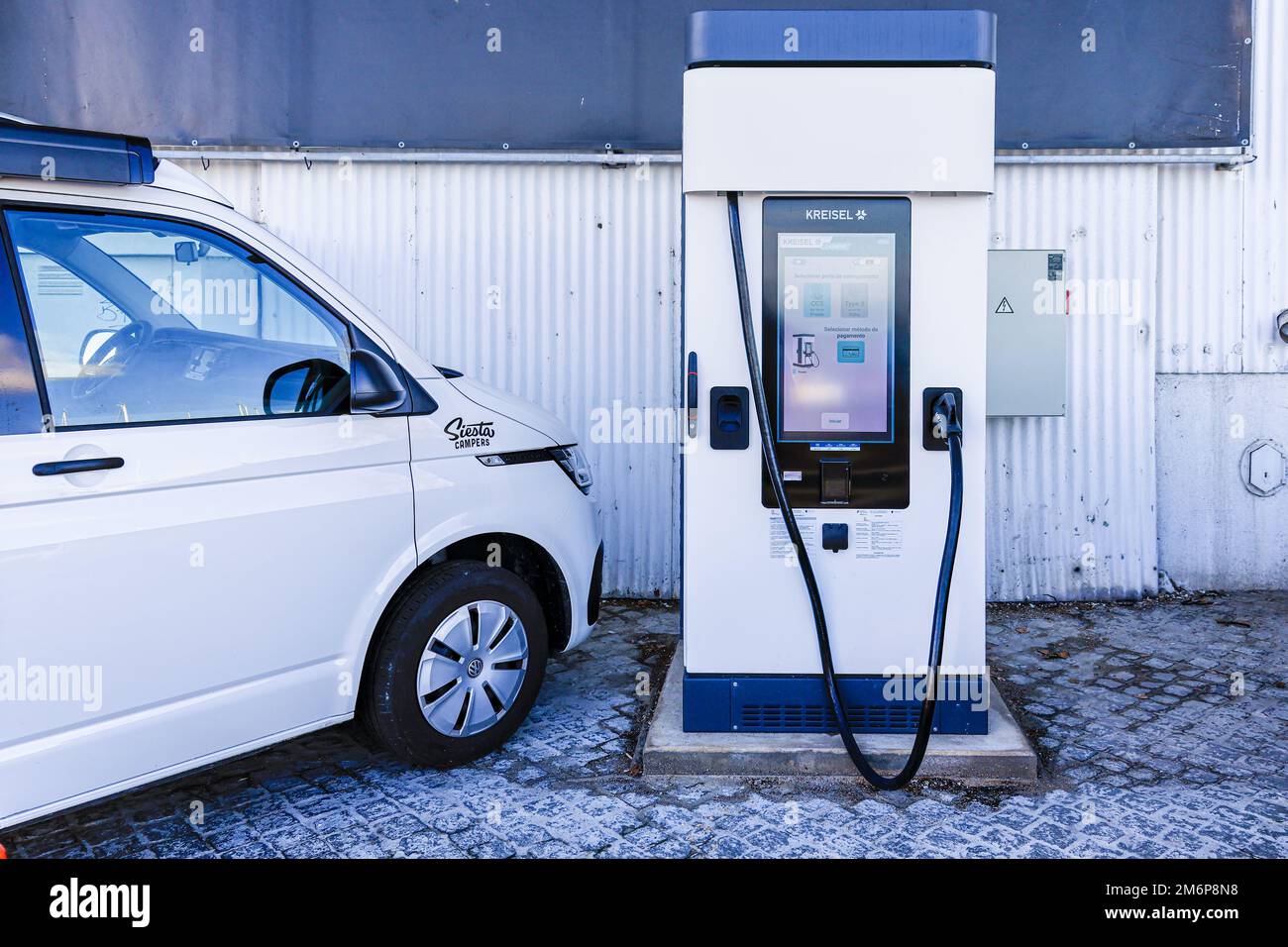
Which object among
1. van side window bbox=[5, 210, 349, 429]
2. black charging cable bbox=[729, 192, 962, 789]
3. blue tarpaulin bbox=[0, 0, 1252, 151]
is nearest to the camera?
van side window bbox=[5, 210, 349, 429]

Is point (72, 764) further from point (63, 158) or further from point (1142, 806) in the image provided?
point (1142, 806)

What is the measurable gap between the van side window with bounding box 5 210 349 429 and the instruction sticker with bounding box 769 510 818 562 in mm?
1757

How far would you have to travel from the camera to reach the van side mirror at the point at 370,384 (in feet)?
12.1

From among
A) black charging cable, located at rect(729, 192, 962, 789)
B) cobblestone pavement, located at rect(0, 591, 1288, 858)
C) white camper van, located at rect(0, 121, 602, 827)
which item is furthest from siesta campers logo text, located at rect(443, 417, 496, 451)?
cobblestone pavement, located at rect(0, 591, 1288, 858)

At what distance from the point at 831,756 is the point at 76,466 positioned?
2.87m

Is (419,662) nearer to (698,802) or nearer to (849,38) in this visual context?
(698,802)

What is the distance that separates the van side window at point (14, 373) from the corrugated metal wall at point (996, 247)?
390 centimetres

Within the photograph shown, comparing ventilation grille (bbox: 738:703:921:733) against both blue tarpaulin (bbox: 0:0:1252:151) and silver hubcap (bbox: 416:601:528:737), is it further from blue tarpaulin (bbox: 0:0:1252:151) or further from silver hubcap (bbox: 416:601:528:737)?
blue tarpaulin (bbox: 0:0:1252:151)

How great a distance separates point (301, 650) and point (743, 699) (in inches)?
69.7

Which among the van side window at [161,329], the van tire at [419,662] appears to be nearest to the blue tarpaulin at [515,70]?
the van side window at [161,329]

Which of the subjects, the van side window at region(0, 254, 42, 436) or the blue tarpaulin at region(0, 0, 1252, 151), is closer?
the van side window at region(0, 254, 42, 436)

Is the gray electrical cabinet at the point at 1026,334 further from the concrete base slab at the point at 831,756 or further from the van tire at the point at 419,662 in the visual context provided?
the van tire at the point at 419,662

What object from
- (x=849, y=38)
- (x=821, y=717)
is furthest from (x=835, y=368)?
(x=821, y=717)

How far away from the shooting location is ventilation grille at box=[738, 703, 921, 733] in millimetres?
4207
